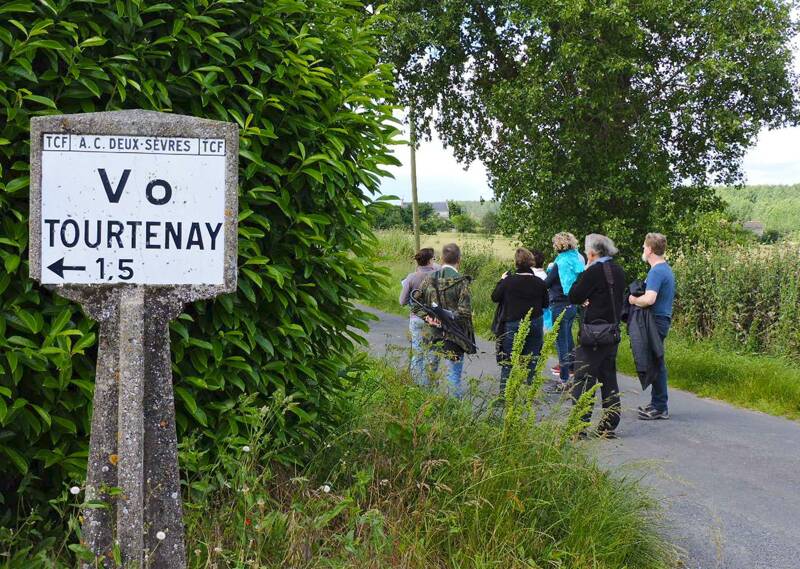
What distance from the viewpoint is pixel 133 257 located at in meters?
2.93

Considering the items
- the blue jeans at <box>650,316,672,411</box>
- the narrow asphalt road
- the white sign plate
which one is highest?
the white sign plate

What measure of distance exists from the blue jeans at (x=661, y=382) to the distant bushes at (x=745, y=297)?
162 inches

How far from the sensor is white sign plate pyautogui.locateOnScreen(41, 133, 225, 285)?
2.89 metres

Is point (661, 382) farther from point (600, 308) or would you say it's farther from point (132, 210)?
point (132, 210)

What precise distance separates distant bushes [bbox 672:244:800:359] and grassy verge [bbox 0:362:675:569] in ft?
27.3

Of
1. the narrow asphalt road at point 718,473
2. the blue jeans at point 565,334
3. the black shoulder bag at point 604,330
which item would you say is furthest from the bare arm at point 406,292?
the blue jeans at point 565,334

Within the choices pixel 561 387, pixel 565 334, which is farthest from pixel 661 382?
pixel 561 387

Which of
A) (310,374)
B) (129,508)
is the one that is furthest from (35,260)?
(310,374)

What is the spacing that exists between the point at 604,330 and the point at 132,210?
5.70 m

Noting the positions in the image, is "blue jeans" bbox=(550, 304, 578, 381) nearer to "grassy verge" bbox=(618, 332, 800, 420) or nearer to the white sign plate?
"grassy verge" bbox=(618, 332, 800, 420)

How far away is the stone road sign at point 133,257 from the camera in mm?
2895

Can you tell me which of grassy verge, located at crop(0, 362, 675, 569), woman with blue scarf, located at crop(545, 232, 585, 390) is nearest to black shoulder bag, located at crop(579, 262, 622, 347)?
woman with blue scarf, located at crop(545, 232, 585, 390)

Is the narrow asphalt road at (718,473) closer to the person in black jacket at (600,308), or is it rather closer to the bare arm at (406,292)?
the person in black jacket at (600,308)

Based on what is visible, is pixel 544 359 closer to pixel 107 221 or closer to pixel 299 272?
pixel 299 272
